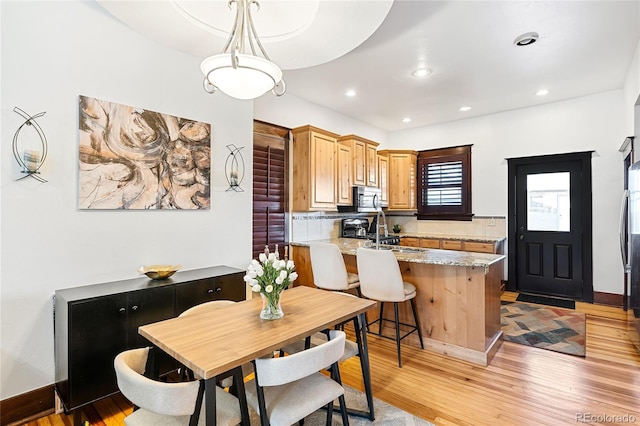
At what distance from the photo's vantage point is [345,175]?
4926mm

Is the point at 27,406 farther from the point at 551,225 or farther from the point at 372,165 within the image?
the point at 551,225

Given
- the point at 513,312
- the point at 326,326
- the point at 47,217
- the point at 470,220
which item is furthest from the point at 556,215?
the point at 47,217

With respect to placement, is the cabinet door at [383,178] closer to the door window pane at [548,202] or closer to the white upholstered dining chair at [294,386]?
the door window pane at [548,202]

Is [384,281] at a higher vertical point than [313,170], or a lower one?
lower

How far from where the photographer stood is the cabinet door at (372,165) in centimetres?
536

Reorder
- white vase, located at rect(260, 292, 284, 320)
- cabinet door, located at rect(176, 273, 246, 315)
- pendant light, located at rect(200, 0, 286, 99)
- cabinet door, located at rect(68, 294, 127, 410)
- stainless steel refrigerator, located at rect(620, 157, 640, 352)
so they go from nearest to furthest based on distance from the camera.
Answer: pendant light, located at rect(200, 0, 286, 99) → white vase, located at rect(260, 292, 284, 320) → cabinet door, located at rect(68, 294, 127, 410) → cabinet door, located at rect(176, 273, 246, 315) → stainless steel refrigerator, located at rect(620, 157, 640, 352)

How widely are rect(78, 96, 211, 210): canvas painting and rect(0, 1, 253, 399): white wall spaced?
70 mm

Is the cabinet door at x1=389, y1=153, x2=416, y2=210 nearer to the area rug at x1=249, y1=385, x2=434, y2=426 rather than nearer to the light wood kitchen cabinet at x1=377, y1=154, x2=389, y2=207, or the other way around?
the light wood kitchen cabinet at x1=377, y1=154, x2=389, y2=207

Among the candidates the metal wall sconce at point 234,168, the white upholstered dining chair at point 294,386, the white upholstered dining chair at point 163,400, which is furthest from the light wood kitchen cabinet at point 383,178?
the white upholstered dining chair at point 163,400

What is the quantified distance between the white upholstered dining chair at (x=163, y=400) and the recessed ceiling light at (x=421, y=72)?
12.2 feet

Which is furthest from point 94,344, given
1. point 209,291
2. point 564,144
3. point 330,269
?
point 564,144

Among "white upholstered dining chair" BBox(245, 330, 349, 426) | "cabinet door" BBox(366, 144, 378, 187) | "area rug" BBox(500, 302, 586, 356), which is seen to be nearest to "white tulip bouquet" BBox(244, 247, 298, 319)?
"white upholstered dining chair" BBox(245, 330, 349, 426)

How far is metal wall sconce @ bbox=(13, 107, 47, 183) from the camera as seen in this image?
2.08 meters

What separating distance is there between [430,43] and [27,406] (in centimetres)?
427
